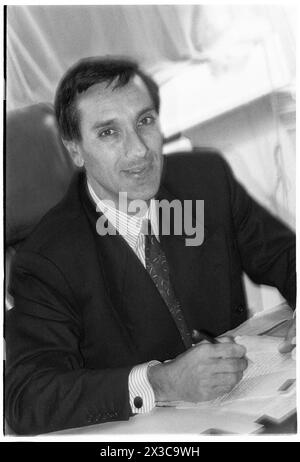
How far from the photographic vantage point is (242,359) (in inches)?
60.9

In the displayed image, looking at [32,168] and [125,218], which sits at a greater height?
[32,168]

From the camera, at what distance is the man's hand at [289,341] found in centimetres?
163

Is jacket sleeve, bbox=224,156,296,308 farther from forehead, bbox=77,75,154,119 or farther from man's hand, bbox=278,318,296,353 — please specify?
forehead, bbox=77,75,154,119

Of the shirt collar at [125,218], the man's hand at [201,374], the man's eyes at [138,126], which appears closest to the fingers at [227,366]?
the man's hand at [201,374]

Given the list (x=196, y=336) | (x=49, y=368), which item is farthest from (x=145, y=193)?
(x=49, y=368)

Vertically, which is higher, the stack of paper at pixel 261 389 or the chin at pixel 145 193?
the chin at pixel 145 193

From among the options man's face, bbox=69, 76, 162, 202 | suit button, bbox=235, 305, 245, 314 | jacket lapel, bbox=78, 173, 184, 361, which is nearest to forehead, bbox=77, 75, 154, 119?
man's face, bbox=69, 76, 162, 202

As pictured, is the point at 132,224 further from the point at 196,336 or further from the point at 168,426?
the point at 168,426

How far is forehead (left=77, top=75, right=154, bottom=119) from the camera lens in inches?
63.1

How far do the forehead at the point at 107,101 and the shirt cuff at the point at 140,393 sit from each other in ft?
2.15

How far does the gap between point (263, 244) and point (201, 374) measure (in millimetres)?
423

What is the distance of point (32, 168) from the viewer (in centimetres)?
163

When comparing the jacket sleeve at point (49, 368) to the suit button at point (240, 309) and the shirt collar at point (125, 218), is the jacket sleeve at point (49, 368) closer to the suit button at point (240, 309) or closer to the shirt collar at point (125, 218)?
the shirt collar at point (125, 218)

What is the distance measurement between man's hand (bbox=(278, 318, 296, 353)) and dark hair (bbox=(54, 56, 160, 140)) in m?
0.68
